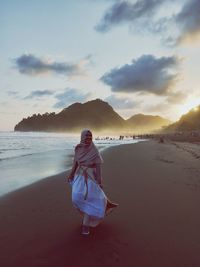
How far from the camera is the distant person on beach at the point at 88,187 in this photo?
266 inches

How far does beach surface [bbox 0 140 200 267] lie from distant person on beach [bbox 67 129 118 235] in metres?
0.36

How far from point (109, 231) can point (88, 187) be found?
1.04 m

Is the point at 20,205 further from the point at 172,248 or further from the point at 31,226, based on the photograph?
the point at 172,248

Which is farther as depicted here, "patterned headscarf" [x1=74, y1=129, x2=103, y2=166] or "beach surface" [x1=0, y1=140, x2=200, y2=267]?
"patterned headscarf" [x1=74, y1=129, x2=103, y2=166]

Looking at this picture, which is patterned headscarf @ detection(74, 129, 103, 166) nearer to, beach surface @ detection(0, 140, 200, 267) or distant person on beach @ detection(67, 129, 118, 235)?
distant person on beach @ detection(67, 129, 118, 235)

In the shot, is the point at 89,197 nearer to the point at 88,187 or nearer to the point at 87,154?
the point at 88,187

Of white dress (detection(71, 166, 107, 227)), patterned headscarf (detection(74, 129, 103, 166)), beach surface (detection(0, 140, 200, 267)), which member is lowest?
beach surface (detection(0, 140, 200, 267))

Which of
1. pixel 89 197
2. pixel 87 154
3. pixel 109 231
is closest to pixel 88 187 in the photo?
pixel 89 197

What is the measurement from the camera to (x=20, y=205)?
9203mm

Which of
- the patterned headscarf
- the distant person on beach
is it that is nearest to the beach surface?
the distant person on beach

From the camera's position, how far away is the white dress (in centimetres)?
676

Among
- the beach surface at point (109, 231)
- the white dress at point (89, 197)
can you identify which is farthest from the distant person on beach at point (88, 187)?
the beach surface at point (109, 231)

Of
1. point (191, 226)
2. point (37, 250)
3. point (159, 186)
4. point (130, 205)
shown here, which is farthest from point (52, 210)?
point (159, 186)

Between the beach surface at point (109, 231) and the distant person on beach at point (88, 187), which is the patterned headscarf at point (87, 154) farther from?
the beach surface at point (109, 231)
